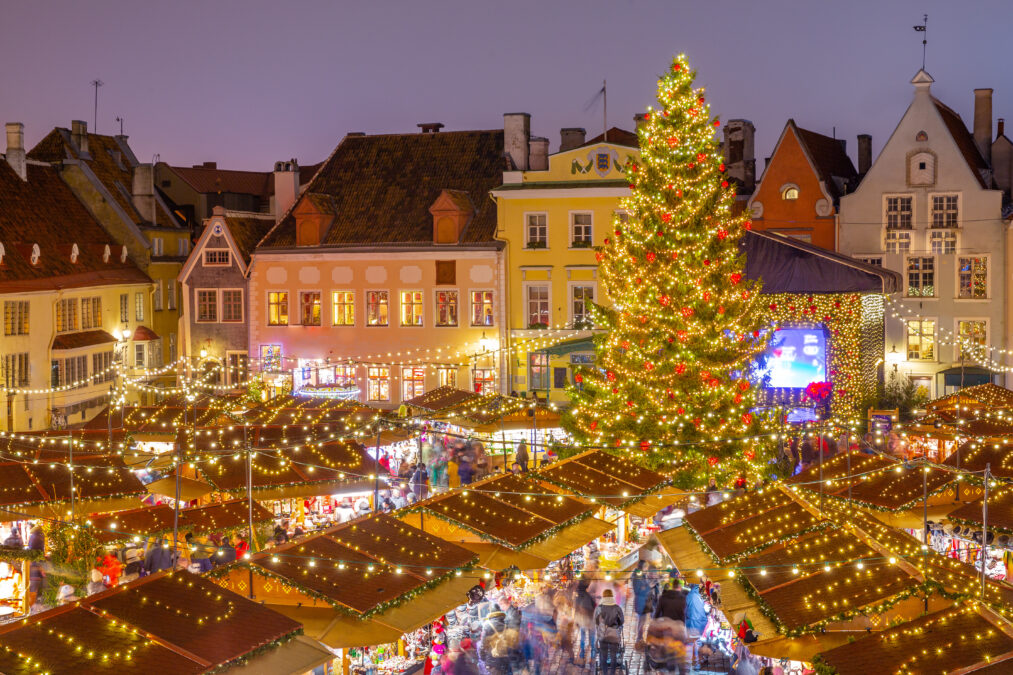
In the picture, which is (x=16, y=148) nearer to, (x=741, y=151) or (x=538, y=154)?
(x=538, y=154)

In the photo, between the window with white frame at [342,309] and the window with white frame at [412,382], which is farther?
the window with white frame at [342,309]

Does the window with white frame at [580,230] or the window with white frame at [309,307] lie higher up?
the window with white frame at [580,230]

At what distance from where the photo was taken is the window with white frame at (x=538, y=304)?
3888cm

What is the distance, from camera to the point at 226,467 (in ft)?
66.0

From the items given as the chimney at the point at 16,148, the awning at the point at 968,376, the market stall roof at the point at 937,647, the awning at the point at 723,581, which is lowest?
the awning at the point at 723,581

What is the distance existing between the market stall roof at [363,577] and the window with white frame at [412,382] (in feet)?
81.7

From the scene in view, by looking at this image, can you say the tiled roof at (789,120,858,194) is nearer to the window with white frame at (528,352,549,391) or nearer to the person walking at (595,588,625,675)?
the window with white frame at (528,352,549,391)

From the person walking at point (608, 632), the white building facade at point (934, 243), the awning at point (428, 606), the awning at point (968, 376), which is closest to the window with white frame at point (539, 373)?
the white building facade at point (934, 243)

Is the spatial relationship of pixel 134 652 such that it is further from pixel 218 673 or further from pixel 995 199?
pixel 995 199

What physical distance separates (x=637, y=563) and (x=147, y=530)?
7766 mm

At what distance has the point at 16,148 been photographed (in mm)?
41656

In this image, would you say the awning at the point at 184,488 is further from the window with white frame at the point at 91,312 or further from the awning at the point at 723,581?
the window with white frame at the point at 91,312

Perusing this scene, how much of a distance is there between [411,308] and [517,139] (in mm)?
7007

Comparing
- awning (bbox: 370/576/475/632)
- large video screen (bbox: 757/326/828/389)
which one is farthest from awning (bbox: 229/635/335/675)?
large video screen (bbox: 757/326/828/389)
